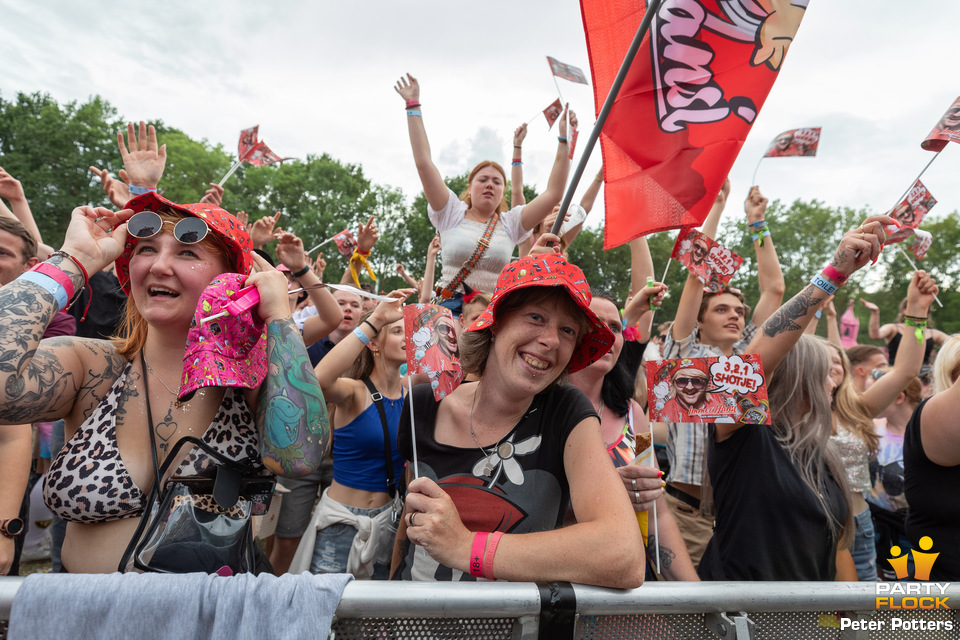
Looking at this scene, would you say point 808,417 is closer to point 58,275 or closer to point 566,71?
point 58,275

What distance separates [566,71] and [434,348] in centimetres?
359

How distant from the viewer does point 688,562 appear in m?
2.36

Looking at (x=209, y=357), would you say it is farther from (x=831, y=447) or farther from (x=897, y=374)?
(x=897, y=374)

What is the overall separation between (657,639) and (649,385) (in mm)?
1075

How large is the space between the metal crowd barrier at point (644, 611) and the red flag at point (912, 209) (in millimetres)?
2872

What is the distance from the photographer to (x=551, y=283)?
193 cm

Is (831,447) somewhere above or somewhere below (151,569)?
above

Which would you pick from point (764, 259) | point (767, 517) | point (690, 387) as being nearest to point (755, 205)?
point (764, 259)

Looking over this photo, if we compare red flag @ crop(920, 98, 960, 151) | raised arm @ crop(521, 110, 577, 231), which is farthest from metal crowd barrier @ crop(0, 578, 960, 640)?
raised arm @ crop(521, 110, 577, 231)

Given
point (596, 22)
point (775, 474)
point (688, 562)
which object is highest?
point (596, 22)

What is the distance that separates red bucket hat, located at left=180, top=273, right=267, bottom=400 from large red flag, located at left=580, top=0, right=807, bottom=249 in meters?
1.85

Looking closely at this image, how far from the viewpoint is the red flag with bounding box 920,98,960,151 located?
9.04 ft

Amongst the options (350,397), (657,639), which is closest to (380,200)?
(350,397)

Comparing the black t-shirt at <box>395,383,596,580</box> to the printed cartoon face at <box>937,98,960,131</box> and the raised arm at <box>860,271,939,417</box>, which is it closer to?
the printed cartoon face at <box>937,98,960,131</box>
